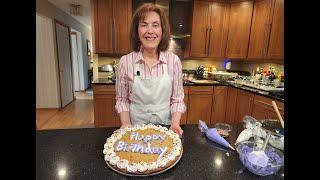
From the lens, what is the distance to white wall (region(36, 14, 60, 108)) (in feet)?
11.0

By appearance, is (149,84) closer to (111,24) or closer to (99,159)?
(99,159)

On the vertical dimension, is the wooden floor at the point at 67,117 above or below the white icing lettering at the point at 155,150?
below

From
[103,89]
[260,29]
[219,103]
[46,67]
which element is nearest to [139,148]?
[103,89]

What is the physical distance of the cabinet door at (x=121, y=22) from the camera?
256 centimetres

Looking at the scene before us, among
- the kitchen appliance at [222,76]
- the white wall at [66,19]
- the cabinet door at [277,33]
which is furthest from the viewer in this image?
the white wall at [66,19]

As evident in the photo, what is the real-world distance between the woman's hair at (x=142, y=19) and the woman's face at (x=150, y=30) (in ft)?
0.08

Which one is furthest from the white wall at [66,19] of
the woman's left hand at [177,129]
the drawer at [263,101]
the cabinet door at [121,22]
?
the drawer at [263,101]

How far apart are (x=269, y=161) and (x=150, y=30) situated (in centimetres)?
80

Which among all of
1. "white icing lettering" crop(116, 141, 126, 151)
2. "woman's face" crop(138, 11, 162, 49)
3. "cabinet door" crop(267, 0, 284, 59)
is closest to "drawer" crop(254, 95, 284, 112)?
"cabinet door" crop(267, 0, 284, 59)

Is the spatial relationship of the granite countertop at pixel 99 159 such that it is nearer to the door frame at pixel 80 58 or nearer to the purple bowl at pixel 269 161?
the purple bowl at pixel 269 161

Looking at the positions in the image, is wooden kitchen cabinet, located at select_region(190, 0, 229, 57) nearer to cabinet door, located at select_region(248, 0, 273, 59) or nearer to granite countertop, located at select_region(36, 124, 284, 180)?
cabinet door, located at select_region(248, 0, 273, 59)

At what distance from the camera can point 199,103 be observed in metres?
2.65
